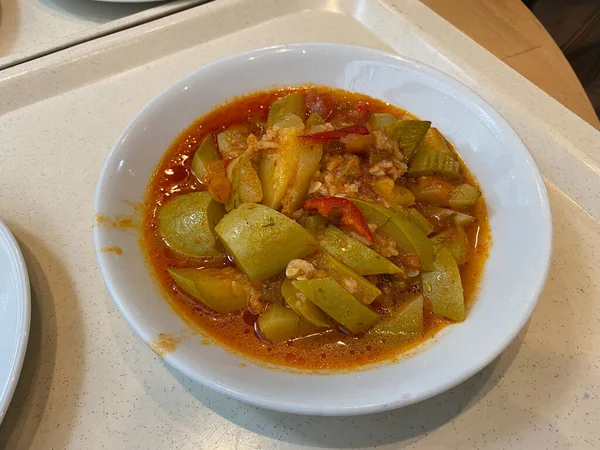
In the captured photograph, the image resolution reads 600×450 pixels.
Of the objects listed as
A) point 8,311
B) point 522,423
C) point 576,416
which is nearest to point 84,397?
point 8,311

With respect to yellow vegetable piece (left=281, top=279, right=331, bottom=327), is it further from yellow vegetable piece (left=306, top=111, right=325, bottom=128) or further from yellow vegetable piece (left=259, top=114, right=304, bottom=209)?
yellow vegetable piece (left=306, top=111, right=325, bottom=128)

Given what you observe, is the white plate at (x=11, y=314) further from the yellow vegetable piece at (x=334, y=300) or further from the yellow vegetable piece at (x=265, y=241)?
the yellow vegetable piece at (x=334, y=300)

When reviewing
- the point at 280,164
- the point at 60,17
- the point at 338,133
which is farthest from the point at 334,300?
the point at 60,17

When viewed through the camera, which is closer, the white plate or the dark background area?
the white plate

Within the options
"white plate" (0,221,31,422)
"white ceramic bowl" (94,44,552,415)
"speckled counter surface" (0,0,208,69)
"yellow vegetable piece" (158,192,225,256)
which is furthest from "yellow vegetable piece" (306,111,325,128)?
"speckled counter surface" (0,0,208,69)

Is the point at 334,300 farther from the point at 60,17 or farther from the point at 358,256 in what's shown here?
the point at 60,17

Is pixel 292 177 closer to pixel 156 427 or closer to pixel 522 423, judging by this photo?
pixel 156 427

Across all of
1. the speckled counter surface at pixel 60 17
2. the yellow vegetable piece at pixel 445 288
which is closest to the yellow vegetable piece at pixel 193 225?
the yellow vegetable piece at pixel 445 288
